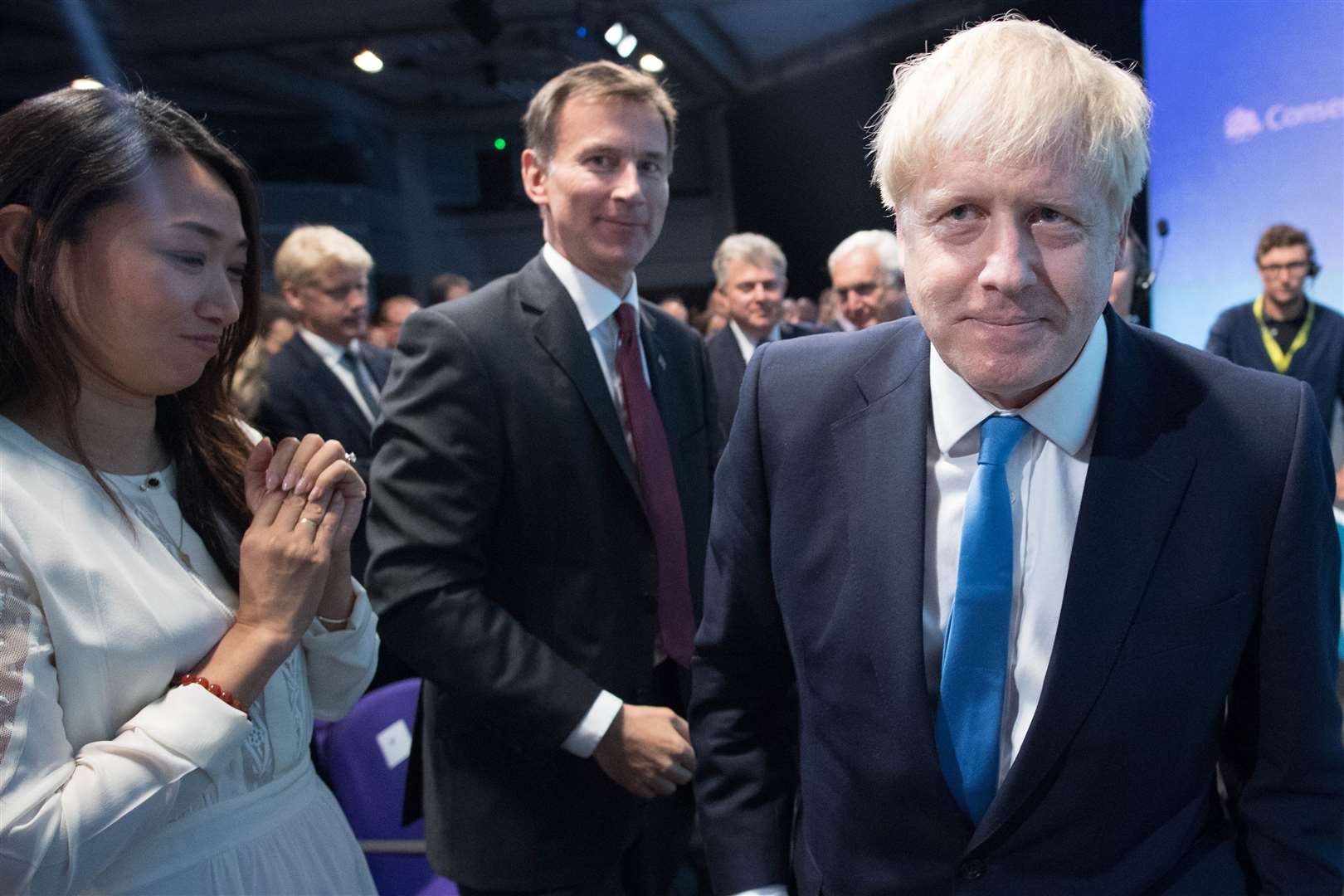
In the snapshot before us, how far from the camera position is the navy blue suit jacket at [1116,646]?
0.89 m

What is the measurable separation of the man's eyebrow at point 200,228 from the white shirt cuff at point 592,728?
875 mm

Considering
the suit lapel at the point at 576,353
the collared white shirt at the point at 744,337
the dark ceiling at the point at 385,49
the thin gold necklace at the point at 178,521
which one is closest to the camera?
the thin gold necklace at the point at 178,521

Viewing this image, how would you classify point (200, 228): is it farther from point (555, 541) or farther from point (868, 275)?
point (868, 275)

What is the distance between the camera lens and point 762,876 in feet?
3.59

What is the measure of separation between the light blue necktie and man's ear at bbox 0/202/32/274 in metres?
1.05

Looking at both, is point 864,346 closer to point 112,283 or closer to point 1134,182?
point 1134,182

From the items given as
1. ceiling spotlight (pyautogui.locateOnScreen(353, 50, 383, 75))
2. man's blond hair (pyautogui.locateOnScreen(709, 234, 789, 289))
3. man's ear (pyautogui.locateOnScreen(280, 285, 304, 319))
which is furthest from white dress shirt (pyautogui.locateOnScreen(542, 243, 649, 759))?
ceiling spotlight (pyautogui.locateOnScreen(353, 50, 383, 75))

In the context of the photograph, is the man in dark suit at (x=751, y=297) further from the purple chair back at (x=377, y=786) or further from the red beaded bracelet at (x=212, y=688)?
the red beaded bracelet at (x=212, y=688)

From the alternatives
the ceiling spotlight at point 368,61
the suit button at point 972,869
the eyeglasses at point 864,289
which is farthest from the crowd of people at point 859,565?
the ceiling spotlight at point 368,61

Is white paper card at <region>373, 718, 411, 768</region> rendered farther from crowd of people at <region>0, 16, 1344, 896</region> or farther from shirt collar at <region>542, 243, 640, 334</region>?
shirt collar at <region>542, 243, 640, 334</region>

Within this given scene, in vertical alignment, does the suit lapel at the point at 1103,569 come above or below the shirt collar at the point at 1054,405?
below

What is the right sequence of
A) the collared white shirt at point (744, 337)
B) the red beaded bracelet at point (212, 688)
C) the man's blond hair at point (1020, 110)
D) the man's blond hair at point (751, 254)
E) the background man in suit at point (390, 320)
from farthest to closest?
the background man in suit at point (390, 320), the man's blond hair at point (751, 254), the collared white shirt at point (744, 337), the red beaded bracelet at point (212, 688), the man's blond hair at point (1020, 110)

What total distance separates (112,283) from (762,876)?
3.34ft

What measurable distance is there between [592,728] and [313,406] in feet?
7.72
